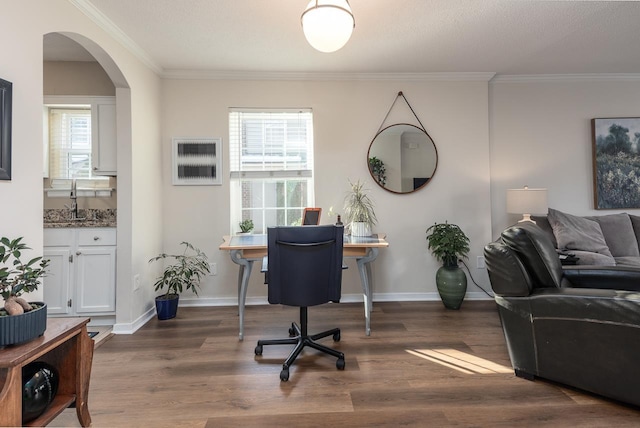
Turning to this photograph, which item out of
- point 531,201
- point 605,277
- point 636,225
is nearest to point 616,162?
point 636,225

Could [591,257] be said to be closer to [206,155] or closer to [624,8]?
[624,8]

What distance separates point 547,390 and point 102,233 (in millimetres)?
3485

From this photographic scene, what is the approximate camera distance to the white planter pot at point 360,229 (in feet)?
9.50

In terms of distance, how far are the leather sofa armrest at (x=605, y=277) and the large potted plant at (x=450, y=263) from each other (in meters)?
1.14

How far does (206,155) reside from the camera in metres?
3.36

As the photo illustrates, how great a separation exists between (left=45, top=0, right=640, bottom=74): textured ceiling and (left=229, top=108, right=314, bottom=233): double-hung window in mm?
531

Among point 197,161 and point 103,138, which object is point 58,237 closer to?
point 103,138

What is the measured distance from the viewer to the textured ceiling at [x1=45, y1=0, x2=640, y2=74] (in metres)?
2.24

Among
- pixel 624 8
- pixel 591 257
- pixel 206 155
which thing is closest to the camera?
pixel 624 8

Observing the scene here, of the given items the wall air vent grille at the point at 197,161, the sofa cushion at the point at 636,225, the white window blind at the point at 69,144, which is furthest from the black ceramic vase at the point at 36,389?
the sofa cushion at the point at 636,225

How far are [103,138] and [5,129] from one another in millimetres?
1473

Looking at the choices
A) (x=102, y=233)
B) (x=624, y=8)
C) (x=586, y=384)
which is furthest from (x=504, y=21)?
(x=102, y=233)

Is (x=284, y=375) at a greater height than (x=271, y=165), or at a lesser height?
lesser

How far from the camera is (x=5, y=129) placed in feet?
4.93
